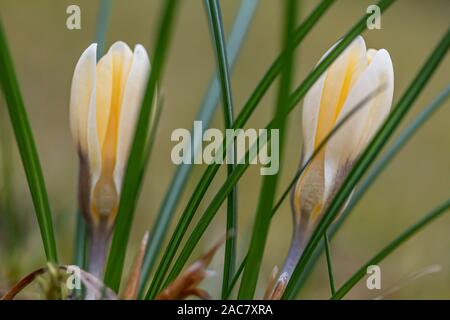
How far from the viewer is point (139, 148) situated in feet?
0.83

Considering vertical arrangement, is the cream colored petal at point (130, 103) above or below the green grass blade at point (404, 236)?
above

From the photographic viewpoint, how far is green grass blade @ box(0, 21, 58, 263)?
26 centimetres

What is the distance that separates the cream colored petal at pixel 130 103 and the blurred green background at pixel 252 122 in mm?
Answer: 485

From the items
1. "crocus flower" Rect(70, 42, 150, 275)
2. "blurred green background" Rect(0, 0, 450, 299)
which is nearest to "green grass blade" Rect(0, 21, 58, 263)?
"crocus flower" Rect(70, 42, 150, 275)

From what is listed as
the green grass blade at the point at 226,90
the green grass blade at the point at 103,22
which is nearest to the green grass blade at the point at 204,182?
the green grass blade at the point at 226,90

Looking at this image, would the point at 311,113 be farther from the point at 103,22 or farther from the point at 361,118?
the point at 103,22

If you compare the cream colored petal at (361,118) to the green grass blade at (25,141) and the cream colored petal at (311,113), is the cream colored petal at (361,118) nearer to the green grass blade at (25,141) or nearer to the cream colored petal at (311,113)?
the cream colored petal at (311,113)

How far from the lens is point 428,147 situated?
1.30m

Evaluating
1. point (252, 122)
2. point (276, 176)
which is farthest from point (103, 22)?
point (252, 122)

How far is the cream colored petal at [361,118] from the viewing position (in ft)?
0.97

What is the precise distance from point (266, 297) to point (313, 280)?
27.3 inches

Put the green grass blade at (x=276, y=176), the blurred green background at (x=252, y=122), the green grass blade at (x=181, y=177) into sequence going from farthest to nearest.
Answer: the blurred green background at (x=252, y=122)
the green grass blade at (x=181, y=177)
the green grass blade at (x=276, y=176)

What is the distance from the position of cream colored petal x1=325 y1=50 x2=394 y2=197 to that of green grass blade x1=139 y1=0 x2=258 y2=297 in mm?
73

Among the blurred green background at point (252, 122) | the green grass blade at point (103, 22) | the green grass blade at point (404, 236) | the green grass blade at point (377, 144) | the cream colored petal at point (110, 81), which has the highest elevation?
the blurred green background at point (252, 122)
